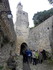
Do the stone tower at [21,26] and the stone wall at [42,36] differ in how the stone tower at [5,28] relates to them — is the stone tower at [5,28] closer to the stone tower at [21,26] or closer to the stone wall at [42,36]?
the stone wall at [42,36]

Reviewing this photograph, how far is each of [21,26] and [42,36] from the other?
4448 mm

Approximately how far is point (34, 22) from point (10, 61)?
17.9 metres

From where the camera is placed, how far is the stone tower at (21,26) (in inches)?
865

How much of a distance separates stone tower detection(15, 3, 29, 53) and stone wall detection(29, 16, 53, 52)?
0.94m

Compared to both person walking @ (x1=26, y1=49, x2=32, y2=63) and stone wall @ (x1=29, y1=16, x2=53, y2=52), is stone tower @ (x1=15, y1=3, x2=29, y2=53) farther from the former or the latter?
person walking @ (x1=26, y1=49, x2=32, y2=63)

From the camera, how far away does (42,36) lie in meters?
19.1

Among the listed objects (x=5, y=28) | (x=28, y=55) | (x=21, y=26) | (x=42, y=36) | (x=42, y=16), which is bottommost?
(x=28, y=55)

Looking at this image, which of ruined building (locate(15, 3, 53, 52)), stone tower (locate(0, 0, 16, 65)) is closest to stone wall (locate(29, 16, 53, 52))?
ruined building (locate(15, 3, 53, 52))

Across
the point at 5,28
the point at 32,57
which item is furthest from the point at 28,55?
the point at 5,28

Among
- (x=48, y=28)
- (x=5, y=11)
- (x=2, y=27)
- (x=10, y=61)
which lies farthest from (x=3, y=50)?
(x=48, y=28)

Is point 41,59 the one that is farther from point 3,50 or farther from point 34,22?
point 34,22

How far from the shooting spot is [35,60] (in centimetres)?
1295

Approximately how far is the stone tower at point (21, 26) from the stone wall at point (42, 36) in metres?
0.94

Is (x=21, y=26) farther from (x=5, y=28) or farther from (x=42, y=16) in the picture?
(x=5, y=28)
